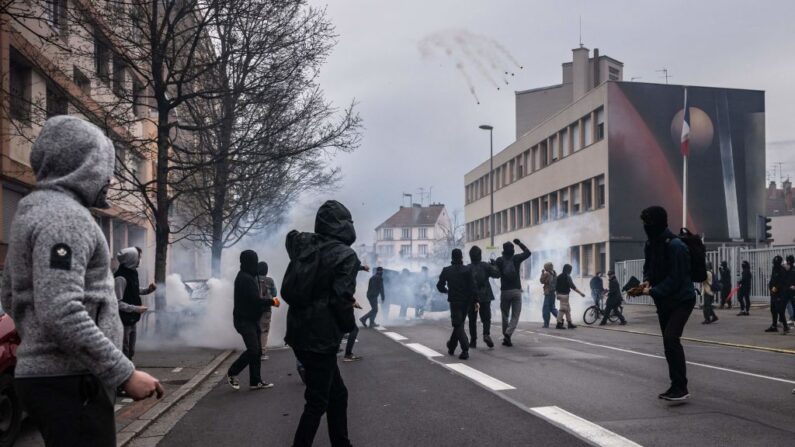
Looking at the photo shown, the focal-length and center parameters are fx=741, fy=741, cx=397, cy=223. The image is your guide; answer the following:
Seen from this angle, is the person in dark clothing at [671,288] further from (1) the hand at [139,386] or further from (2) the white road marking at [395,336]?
(2) the white road marking at [395,336]

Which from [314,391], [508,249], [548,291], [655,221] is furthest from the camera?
[548,291]

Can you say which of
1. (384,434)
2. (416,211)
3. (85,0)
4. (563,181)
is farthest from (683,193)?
(416,211)

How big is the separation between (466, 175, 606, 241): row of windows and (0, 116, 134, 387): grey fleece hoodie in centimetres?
3837

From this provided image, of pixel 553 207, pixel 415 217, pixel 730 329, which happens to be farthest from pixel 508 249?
pixel 415 217

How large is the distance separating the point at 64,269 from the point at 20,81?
54.1 ft

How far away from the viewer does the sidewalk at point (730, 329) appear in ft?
49.6

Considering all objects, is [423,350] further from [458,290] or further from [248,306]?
[248,306]

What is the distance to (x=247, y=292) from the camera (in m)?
9.46

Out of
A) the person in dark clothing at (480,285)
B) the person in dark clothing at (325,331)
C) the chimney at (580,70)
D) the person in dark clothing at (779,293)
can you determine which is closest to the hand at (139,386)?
the person in dark clothing at (325,331)

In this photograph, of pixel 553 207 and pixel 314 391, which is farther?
pixel 553 207

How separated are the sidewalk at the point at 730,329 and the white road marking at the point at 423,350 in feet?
20.2

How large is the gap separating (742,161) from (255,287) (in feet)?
122

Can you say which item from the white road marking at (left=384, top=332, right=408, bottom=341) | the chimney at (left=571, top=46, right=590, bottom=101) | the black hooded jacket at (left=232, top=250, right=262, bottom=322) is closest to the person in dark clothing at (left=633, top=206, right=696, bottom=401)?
the black hooded jacket at (left=232, top=250, right=262, bottom=322)

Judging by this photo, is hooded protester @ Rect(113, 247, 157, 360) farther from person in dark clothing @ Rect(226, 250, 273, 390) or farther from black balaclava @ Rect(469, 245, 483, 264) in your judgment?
black balaclava @ Rect(469, 245, 483, 264)
